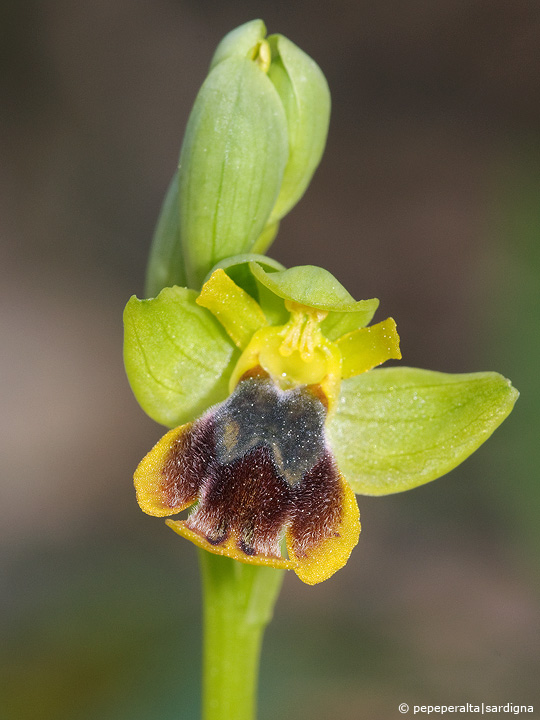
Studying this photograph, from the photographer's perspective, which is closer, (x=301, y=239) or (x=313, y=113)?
(x=313, y=113)

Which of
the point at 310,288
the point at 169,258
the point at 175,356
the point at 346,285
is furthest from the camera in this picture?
the point at 346,285

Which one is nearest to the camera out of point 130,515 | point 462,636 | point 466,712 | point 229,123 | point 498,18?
point 229,123

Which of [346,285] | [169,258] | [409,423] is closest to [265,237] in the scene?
[169,258]

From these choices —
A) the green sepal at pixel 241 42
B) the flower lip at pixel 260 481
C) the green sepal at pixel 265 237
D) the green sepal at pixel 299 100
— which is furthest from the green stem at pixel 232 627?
the green sepal at pixel 241 42

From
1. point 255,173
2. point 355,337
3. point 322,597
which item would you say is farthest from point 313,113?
point 322,597

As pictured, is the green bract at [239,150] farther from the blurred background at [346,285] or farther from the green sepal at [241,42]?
the blurred background at [346,285]

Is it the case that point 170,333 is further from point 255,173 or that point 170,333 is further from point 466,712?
point 466,712

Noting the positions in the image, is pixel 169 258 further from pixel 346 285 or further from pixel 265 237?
pixel 346 285
